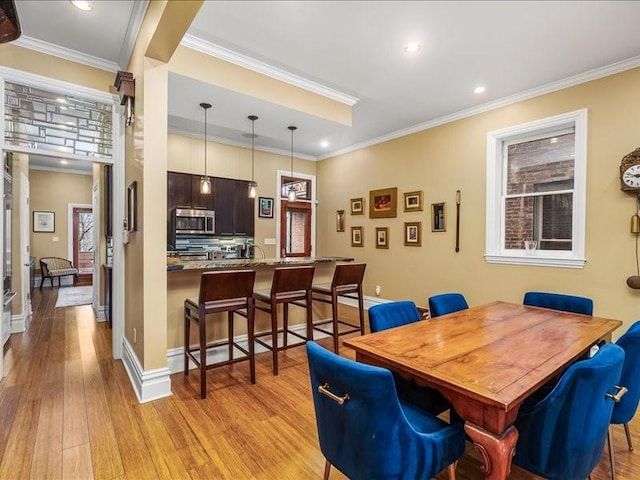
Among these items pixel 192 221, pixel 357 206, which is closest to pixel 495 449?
pixel 357 206

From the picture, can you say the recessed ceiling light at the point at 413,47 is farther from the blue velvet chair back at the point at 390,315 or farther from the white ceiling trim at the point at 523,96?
the blue velvet chair back at the point at 390,315

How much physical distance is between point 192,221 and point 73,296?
372 centimetres

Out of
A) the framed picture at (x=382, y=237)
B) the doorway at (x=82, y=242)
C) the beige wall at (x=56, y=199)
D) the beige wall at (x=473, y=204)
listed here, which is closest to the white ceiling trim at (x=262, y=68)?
the beige wall at (x=473, y=204)

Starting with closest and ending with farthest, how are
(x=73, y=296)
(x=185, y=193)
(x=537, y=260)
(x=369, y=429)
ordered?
1. (x=369, y=429)
2. (x=537, y=260)
3. (x=185, y=193)
4. (x=73, y=296)

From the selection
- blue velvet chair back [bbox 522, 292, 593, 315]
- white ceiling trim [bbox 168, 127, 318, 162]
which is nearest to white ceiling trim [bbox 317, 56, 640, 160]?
white ceiling trim [bbox 168, 127, 318, 162]

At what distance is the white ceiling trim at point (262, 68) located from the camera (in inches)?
111

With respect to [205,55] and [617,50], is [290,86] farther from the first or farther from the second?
[617,50]

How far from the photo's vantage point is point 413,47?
9.23ft

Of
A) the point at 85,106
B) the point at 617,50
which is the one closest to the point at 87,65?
the point at 85,106

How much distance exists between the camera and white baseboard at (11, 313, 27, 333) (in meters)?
4.29

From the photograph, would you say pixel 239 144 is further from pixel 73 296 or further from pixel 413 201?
pixel 73 296

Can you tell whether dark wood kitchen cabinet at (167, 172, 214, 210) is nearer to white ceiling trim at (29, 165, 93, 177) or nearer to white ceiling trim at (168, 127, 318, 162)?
white ceiling trim at (168, 127, 318, 162)

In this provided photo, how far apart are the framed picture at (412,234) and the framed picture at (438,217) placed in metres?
0.21

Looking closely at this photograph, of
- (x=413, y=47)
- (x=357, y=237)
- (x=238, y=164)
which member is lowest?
(x=357, y=237)
